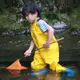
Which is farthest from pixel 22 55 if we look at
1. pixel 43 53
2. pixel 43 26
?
pixel 43 26

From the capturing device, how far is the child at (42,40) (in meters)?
5.25

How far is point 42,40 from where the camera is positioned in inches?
211

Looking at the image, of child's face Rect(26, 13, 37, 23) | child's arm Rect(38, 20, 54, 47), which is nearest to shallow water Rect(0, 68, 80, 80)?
child's arm Rect(38, 20, 54, 47)

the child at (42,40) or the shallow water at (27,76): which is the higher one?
the child at (42,40)

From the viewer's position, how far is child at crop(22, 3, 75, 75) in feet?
17.2

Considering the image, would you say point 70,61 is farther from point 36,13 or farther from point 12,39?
point 12,39

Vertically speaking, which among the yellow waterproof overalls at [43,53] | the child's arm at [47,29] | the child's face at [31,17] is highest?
the child's face at [31,17]

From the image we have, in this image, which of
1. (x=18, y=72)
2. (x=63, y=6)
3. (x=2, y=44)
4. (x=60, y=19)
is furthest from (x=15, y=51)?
(x=63, y=6)

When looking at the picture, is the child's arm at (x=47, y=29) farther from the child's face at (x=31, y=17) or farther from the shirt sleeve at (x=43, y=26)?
the child's face at (x=31, y=17)

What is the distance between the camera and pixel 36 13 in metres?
5.30

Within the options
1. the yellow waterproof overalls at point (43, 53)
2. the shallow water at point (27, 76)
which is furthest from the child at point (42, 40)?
the shallow water at point (27, 76)

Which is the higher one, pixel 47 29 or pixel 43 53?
pixel 47 29

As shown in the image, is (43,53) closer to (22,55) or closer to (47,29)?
(47,29)

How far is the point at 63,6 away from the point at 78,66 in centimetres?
424
